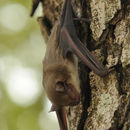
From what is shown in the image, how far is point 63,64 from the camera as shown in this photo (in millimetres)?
4445

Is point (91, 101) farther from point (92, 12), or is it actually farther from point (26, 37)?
point (26, 37)

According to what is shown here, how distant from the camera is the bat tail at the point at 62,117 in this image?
4370 millimetres

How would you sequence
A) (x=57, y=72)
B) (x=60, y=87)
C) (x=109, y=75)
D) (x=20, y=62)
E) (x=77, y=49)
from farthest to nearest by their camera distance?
(x=20, y=62), (x=57, y=72), (x=60, y=87), (x=77, y=49), (x=109, y=75)

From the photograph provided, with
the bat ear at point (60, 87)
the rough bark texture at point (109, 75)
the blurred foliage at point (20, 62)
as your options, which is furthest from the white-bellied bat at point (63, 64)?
the blurred foliage at point (20, 62)

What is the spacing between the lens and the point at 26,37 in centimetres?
1184

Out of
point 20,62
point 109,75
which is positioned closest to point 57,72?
point 109,75

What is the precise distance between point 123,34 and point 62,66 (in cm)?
125

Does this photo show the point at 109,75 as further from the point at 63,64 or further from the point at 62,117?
the point at 62,117

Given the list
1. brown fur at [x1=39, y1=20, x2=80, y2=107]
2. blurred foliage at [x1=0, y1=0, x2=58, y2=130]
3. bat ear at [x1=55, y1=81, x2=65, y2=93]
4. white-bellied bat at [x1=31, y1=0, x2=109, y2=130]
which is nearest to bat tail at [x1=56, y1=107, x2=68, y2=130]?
white-bellied bat at [x1=31, y1=0, x2=109, y2=130]

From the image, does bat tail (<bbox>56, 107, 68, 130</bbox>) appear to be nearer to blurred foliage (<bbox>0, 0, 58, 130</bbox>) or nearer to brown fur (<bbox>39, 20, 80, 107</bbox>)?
brown fur (<bbox>39, 20, 80, 107</bbox>)

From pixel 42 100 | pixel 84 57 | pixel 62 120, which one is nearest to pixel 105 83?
pixel 84 57

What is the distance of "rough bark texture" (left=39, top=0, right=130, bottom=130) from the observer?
3.33 metres

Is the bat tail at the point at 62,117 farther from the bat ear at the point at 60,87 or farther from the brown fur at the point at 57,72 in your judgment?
the bat ear at the point at 60,87

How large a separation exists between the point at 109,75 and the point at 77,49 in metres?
0.60
